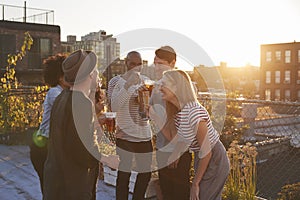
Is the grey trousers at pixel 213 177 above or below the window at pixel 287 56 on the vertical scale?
below

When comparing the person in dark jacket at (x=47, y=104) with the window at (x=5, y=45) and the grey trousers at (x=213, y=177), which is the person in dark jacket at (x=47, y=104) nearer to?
the grey trousers at (x=213, y=177)

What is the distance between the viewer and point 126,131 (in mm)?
4109

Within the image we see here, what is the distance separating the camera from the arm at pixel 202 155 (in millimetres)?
2988

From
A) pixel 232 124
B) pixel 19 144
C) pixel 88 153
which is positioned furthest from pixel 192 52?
pixel 19 144

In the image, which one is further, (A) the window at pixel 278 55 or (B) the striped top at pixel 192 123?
(A) the window at pixel 278 55

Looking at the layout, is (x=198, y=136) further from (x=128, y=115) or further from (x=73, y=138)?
(x=128, y=115)


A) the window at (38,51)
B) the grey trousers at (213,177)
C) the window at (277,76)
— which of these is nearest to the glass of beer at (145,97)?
the grey trousers at (213,177)

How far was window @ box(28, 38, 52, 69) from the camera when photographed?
27.5m

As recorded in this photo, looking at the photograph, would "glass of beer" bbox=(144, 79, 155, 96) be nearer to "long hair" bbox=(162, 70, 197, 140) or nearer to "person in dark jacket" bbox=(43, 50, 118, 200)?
"long hair" bbox=(162, 70, 197, 140)

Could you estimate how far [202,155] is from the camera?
10.1 feet

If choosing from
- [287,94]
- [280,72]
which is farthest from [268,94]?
[280,72]

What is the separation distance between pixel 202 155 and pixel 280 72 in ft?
190

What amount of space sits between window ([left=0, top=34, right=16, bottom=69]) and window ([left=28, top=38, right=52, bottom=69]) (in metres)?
1.30

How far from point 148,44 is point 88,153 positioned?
1.96 metres
